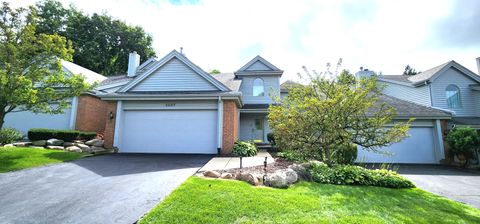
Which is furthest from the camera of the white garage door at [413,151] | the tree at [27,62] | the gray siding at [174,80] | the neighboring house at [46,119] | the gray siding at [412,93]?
the gray siding at [412,93]

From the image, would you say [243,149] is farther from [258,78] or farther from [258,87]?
[258,78]

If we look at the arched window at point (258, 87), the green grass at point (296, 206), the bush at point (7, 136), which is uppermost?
the arched window at point (258, 87)

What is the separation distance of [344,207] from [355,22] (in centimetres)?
751

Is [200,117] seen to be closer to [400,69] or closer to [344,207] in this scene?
[344,207]

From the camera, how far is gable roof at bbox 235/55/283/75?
1725 cm

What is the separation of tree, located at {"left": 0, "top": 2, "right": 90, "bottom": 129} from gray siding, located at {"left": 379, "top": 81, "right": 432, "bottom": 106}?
2099 cm

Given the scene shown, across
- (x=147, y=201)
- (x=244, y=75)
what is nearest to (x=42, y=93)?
(x=147, y=201)

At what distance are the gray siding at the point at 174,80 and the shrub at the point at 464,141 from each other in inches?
534

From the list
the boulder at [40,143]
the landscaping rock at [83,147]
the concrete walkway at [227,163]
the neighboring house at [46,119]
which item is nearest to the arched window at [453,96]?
the concrete walkway at [227,163]

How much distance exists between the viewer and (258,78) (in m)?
17.5

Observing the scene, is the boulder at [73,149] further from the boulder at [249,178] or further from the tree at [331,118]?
the tree at [331,118]

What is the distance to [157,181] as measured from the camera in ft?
19.1

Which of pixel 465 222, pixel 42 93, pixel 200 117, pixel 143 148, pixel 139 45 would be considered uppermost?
pixel 139 45

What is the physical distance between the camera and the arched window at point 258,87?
56.6 ft
